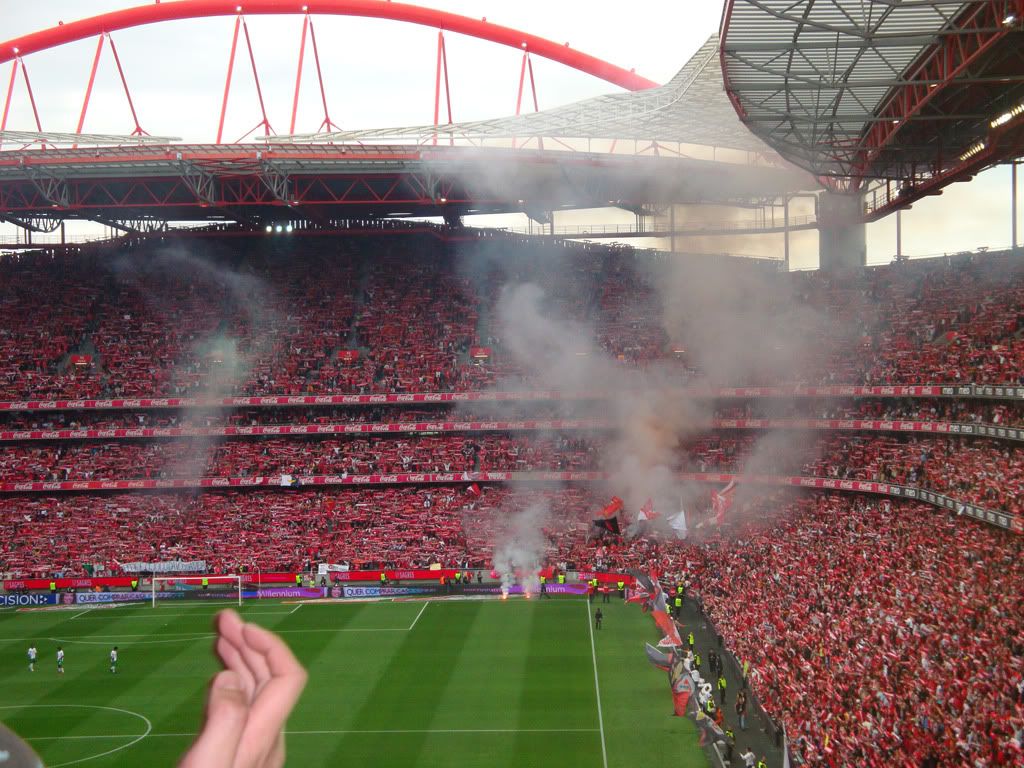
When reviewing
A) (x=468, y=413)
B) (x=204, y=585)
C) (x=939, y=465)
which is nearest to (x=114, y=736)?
(x=204, y=585)

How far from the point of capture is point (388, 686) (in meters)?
28.3

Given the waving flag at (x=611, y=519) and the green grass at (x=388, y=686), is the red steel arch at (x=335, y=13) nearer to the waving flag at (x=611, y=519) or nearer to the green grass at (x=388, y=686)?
the waving flag at (x=611, y=519)

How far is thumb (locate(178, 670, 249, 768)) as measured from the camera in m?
2.11

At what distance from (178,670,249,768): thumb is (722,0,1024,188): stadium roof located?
21.9 meters

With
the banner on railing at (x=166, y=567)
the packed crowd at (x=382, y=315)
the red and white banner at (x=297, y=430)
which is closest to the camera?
the banner on railing at (x=166, y=567)

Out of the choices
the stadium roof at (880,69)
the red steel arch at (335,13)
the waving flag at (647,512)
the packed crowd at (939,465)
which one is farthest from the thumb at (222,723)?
the red steel arch at (335,13)

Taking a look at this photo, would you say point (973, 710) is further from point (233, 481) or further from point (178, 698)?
point (233, 481)

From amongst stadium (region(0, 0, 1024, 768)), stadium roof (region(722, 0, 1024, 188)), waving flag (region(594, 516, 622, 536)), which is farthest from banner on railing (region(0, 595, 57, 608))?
stadium roof (region(722, 0, 1024, 188))

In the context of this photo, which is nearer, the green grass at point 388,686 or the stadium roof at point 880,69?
the stadium roof at point 880,69

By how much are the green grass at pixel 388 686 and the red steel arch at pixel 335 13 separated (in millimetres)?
32645

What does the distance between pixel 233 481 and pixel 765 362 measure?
2544 cm

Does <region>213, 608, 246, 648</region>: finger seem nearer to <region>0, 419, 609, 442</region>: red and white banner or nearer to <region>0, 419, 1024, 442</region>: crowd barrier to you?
<region>0, 419, 1024, 442</region>: crowd barrier

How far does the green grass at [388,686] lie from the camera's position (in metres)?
23.5

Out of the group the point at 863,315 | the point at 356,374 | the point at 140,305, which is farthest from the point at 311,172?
the point at 863,315
